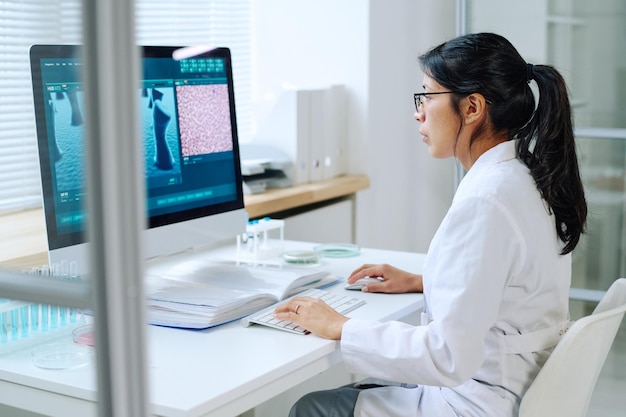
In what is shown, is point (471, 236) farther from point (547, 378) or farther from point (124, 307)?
point (124, 307)

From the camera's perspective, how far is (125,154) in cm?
84

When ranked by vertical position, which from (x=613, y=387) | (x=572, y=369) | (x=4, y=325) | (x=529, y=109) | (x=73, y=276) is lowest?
(x=613, y=387)

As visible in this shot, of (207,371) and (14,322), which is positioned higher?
(14,322)

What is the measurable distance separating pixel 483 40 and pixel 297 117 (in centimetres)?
150

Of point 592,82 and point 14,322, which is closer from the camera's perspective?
point 14,322

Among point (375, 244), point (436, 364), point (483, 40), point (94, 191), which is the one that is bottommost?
point (375, 244)

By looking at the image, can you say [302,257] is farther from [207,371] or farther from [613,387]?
[613,387]

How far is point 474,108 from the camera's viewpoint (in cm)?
169

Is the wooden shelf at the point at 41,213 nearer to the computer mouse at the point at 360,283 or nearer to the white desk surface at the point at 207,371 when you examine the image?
the white desk surface at the point at 207,371

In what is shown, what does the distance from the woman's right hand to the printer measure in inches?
37.4

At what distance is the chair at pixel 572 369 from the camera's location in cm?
150

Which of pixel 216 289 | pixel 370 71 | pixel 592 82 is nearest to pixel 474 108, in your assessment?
pixel 216 289

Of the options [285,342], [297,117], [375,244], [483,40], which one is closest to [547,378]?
[285,342]

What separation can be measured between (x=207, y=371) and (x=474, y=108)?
697 mm
